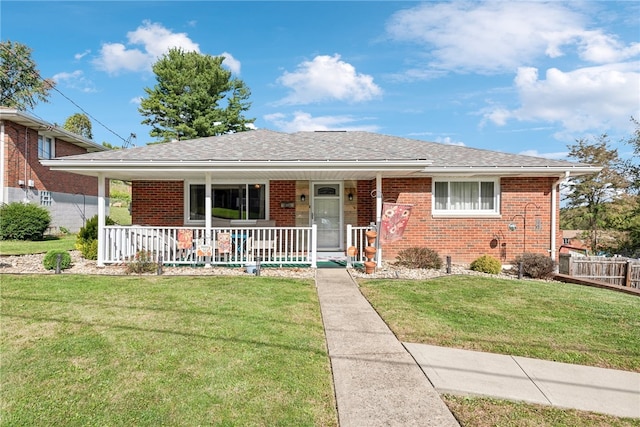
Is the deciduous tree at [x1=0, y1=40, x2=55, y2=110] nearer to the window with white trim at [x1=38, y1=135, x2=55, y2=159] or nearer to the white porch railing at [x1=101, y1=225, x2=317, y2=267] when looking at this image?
the window with white trim at [x1=38, y1=135, x2=55, y2=159]

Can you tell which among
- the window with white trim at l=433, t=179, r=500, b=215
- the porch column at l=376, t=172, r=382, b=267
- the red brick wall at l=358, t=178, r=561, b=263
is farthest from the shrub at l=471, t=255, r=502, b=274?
the porch column at l=376, t=172, r=382, b=267

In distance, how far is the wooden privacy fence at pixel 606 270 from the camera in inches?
379

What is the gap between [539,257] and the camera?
9812 mm

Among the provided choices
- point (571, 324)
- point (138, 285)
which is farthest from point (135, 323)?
point (571, 324)

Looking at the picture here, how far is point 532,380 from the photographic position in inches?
147

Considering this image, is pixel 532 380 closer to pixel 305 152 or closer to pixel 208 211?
pixel 305 152

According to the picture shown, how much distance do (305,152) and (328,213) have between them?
2.74 meters

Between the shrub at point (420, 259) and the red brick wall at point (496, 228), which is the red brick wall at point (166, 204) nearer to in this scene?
the shrub at point (420, 259)

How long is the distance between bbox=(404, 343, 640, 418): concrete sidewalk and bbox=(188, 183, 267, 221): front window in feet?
27.6

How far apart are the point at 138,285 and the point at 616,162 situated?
30.5 meters

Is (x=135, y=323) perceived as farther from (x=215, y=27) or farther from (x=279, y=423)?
(x=215, y=27)

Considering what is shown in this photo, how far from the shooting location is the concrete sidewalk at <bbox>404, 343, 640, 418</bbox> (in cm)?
336

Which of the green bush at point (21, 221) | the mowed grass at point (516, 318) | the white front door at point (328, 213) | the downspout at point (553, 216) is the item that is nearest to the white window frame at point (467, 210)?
the downspout at point (553, 216)

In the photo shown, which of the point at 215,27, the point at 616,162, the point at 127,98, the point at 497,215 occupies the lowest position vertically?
the point at 497,215
